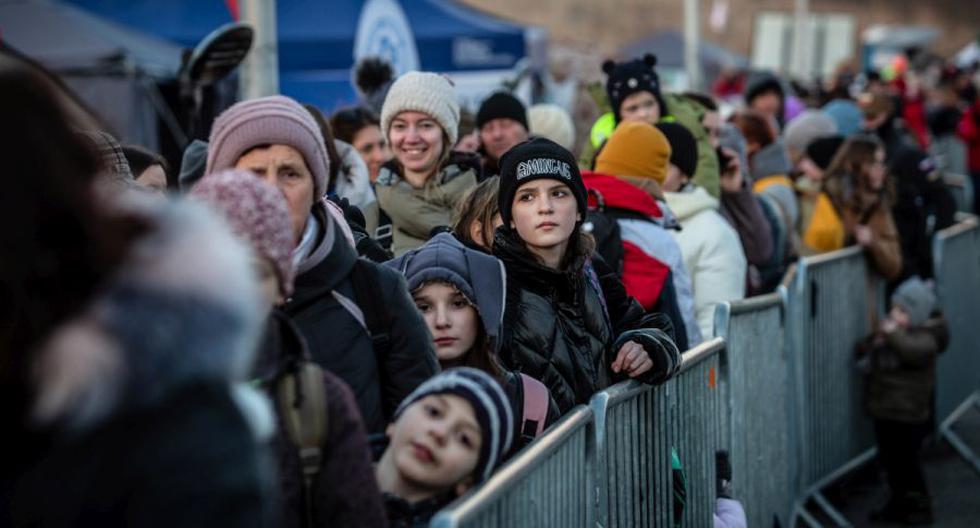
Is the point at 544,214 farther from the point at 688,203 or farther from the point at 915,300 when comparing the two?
the point at 915,300

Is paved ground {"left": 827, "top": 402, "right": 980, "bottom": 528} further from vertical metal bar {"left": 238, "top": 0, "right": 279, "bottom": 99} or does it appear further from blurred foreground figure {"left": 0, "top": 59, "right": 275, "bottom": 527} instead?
blurred foreground figure {"left": 0, "top": 59, "right": 275, "bottom": 527}

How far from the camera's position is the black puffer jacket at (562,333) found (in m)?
5.33

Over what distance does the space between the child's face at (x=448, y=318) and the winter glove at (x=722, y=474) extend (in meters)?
1.92

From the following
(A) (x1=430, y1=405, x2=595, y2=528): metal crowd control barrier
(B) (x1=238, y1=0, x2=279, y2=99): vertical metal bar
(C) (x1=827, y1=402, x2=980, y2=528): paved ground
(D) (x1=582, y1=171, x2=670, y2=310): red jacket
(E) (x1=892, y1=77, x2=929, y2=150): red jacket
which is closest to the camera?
(A) (x1=430, y1=405, x2=595, y2=528): metal crowd control barrier

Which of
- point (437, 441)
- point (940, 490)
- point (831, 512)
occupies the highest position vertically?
point (437, 441)

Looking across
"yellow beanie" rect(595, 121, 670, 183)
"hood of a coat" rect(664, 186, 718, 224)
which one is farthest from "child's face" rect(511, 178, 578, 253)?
"hood of a coat" rect(664, 186, 718, 224)

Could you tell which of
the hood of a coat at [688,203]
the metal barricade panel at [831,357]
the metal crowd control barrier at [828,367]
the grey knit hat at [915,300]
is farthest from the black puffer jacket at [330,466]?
the grey knit hat at [915,300]

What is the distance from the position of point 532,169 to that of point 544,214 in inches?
6.6

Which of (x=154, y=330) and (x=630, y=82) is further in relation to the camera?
(x=630, y=82)

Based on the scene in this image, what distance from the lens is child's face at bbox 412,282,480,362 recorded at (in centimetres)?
495

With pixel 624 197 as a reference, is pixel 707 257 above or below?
below

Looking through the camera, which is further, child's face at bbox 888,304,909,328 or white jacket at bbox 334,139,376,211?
child's face at bbox 888,304,909,328

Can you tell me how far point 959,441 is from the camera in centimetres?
1113

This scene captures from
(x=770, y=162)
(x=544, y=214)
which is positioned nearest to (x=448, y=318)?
(x=544, y=214)
